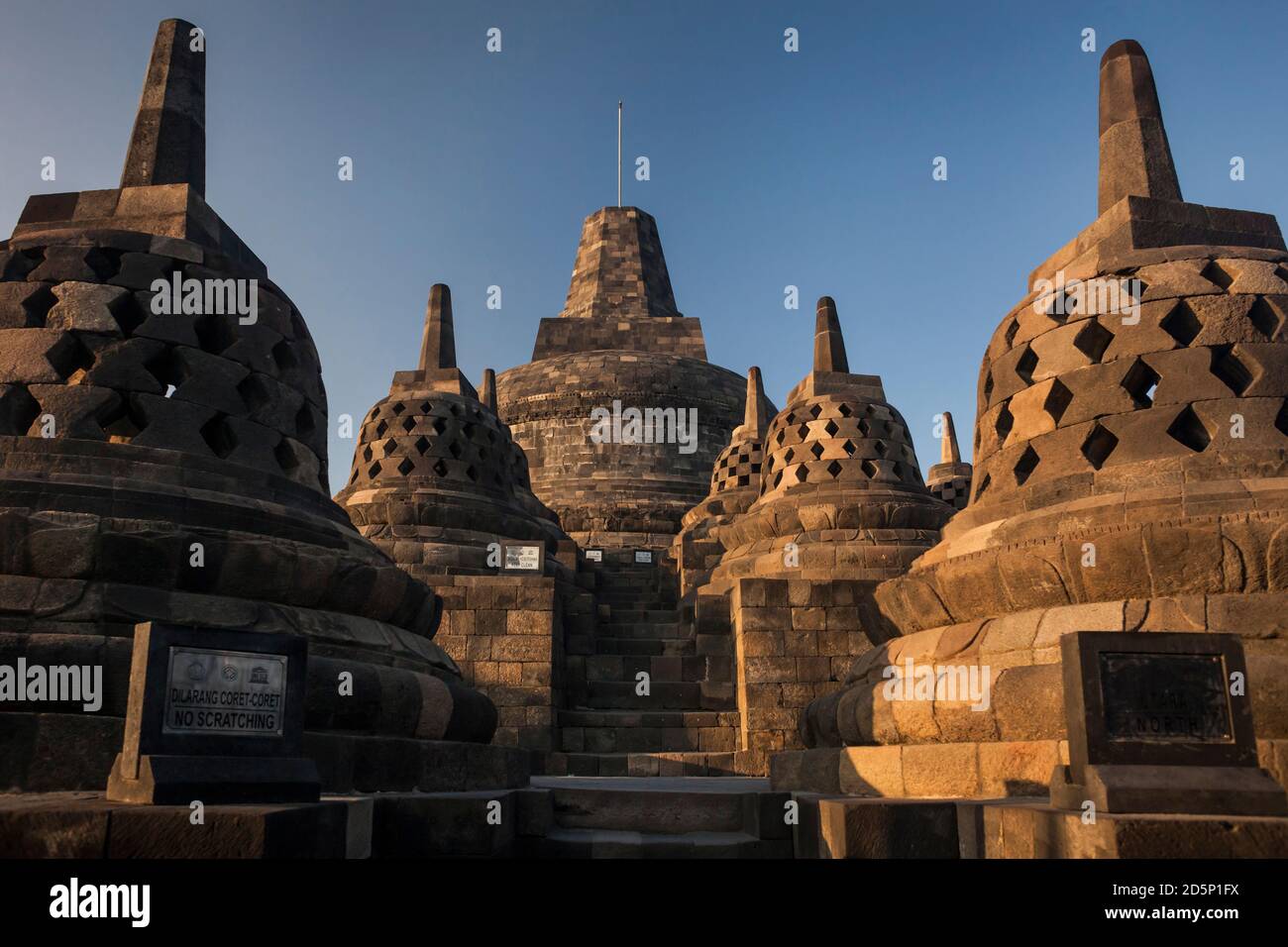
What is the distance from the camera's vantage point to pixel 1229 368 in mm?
5781

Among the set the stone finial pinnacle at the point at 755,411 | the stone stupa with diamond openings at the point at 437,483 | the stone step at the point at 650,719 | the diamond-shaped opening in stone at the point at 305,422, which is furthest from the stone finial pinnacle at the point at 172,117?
the stone finial pinnacle at the point at 755,411

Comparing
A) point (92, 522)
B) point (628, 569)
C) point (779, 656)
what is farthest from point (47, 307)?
point (628, 569)

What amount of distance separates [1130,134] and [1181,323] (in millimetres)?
1885

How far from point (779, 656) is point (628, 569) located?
8.04m

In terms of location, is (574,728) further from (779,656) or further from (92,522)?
(92,522)

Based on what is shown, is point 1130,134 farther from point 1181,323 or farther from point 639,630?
point 639,630

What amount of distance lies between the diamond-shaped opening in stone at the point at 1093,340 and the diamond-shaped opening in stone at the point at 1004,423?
0.64 m

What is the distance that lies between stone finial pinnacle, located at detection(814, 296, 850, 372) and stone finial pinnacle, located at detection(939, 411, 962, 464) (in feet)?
36.3

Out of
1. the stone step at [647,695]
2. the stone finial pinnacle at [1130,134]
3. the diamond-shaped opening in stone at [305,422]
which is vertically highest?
the stone finial pinnacle at [1130,134]

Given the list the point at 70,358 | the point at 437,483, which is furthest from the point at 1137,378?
the point at 437,483

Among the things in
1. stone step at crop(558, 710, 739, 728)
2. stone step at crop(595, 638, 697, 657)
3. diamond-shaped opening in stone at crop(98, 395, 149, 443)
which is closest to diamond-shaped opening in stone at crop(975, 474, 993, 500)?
diamond-shaped opening in stone at crop(98, 395, 149, 443)

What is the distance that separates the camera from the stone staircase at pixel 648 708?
10586 millimetres

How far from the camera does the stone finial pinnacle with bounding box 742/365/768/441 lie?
2341cm

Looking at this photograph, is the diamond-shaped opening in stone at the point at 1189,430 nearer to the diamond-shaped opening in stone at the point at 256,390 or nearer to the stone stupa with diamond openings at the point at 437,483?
the diamond-shaped opening in stone at the point at 256,390
